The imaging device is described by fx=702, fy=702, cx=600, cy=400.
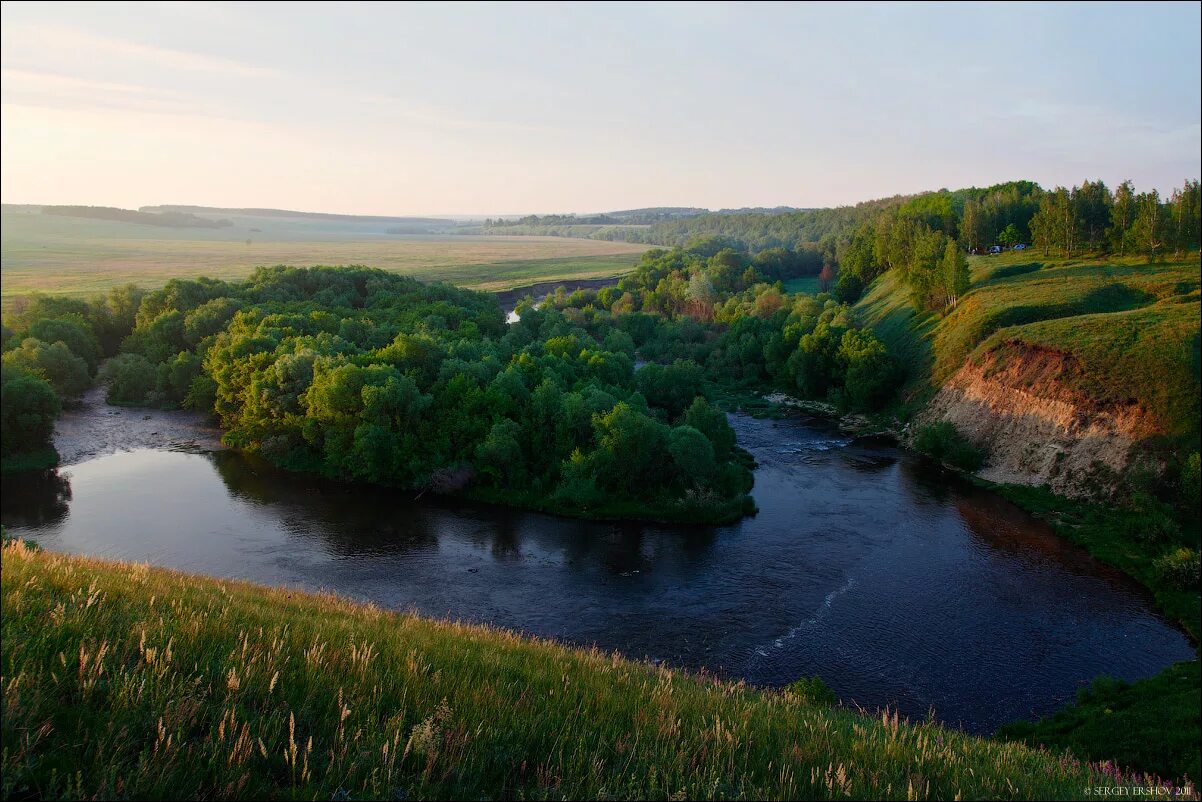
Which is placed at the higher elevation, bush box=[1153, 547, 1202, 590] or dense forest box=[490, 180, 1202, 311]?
dense forest box=[490, 180, 1202, 311]

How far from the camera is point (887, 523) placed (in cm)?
3950

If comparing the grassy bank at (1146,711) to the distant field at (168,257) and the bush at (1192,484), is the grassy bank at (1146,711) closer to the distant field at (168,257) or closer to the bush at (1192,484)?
the bush at (1192,484)

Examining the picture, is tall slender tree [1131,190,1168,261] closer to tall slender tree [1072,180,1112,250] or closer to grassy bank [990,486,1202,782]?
tall slender tree [1072,180,1112,250]

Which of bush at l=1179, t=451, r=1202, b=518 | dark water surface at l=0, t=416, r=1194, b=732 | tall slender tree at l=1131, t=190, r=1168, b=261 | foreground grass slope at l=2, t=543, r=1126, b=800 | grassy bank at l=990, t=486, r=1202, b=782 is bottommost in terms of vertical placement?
dark water surface at l=0, t=416, r=1194, b=732

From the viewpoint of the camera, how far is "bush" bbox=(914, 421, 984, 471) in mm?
49312

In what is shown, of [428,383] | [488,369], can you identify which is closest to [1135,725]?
[488,369]

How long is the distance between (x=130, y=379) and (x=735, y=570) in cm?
5141

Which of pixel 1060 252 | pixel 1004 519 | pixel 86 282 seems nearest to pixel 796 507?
pixel 1004 519

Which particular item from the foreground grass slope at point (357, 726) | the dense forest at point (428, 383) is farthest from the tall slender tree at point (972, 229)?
the foreground grass slope at point (357, 726)

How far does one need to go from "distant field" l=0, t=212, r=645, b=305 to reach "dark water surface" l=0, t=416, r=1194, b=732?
1306 centimetres

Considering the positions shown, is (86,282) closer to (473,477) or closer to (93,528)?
(93,528)

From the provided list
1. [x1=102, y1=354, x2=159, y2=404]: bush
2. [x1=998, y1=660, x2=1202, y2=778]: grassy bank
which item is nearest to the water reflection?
[x1=102, y1=354, x2=159, y2=404]: bush

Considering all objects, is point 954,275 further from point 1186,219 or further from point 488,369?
point 488,369

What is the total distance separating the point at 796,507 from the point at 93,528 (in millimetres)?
37508
